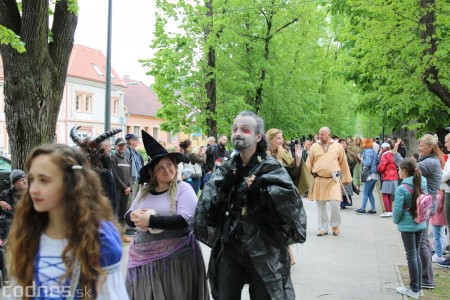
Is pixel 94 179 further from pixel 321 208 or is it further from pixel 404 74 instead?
pixel 404 74

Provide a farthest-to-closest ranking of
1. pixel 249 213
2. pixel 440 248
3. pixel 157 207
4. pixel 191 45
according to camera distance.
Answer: pixel 191 45 < pixel 440 248 < pixel 157 207 < pixel 249 213

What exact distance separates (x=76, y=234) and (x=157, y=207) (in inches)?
70.0

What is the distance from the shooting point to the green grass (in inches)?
244

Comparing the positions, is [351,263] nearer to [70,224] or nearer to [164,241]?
Result: [164,241]

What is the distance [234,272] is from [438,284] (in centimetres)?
399

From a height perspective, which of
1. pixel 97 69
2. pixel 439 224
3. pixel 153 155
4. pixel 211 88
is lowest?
pixel 439 224

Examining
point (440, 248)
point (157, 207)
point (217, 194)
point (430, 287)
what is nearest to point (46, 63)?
point (157, 207)

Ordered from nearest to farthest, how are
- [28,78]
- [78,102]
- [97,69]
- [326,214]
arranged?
[28,78], [326,214], [78,102], [97,69]

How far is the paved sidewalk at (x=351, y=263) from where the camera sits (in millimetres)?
6473

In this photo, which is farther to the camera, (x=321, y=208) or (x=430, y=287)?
(x=321, y=208)

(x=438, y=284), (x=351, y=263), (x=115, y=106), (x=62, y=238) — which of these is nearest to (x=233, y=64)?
(x=351, y=263)

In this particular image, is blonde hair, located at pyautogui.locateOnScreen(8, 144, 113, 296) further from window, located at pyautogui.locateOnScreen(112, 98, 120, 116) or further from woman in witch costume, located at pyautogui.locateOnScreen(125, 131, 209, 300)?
window, located at pyautogui.locateOnScreen(112, 98, 120, 116)

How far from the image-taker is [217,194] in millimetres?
3893

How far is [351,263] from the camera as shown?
795 centimetres
